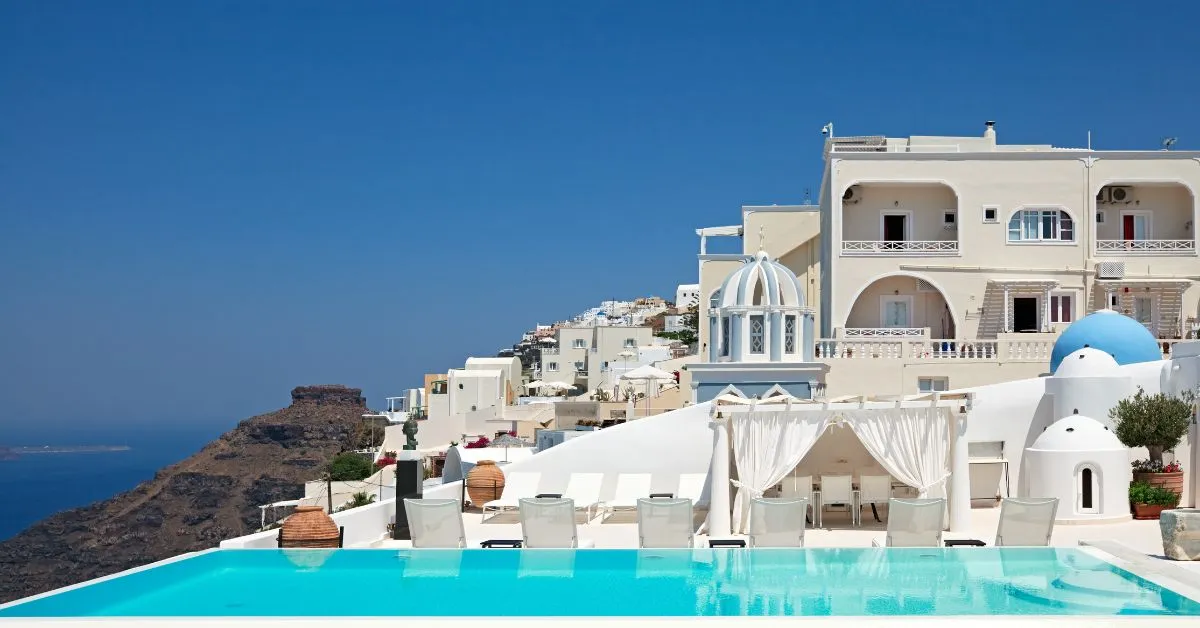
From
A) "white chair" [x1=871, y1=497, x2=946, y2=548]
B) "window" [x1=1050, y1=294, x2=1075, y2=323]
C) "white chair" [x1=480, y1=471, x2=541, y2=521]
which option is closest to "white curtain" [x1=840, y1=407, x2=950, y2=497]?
"white chair" [x1=871, y1=497, x2=946, y2=548]

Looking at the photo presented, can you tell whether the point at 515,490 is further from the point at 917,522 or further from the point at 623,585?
the point at 623,585

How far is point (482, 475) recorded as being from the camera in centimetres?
2047

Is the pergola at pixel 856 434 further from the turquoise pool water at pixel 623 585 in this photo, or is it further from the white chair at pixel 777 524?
the turquoise pool water at pixel 623 585

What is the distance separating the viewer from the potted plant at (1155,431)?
19.0 m

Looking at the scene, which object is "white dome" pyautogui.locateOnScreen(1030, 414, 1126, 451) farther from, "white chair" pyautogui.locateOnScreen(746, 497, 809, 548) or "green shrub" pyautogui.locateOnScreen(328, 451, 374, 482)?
"green shrub" pyautogui.locateOnScreen(328, 451, 374, 482)

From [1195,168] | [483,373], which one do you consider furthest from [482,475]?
[483,373]

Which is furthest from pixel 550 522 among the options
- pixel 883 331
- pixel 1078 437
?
pixel 883 331

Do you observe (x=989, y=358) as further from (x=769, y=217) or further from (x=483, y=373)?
(x=483, y=373)

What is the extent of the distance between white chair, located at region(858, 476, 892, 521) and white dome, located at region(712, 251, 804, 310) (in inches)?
376

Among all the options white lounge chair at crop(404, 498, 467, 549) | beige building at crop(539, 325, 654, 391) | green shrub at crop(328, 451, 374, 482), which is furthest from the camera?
beige building at crop(539, 325, 654, 391)

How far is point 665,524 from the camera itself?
14.4 meters

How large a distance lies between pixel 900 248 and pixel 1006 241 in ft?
9.95

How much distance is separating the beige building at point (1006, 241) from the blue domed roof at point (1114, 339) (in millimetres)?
8543

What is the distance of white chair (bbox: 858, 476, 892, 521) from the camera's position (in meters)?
17.7
